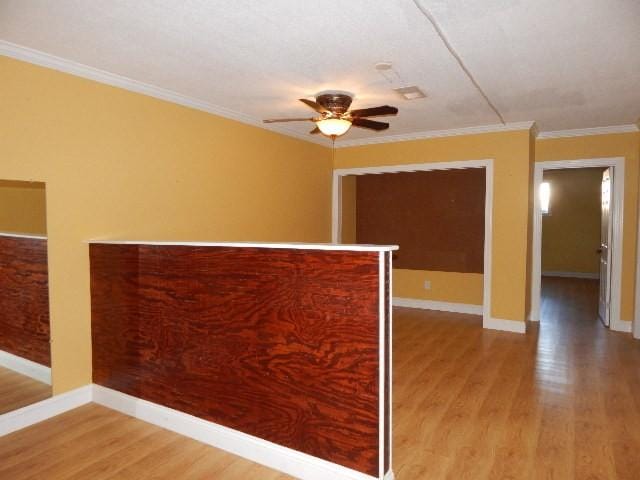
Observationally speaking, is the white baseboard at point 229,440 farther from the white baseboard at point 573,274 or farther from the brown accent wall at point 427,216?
the white baseboard at point 573,274

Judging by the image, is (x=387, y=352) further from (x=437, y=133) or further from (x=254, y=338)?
(x=437, y=133)

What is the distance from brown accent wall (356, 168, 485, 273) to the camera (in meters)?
6.13

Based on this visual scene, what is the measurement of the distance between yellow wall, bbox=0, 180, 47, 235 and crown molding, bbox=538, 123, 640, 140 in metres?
5.43

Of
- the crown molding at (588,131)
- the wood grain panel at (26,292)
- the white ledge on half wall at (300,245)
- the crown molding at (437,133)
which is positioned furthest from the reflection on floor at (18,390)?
the crown molding at (588,131)

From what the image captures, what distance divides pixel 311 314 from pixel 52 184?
2109 mm

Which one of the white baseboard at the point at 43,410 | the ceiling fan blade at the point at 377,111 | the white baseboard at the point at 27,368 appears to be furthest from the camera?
the ceiling fan blade at the point at 377,111

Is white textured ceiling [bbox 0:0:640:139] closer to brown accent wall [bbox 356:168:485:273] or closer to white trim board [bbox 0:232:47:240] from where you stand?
white trim board [bbox 0:232:47:240]

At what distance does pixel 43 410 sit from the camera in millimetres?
2791

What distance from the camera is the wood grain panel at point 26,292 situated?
2832mm

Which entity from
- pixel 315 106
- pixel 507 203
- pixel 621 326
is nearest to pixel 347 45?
pixel 315 106

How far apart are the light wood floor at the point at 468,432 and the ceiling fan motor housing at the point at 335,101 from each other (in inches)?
91.9

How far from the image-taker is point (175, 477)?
2.16 metres

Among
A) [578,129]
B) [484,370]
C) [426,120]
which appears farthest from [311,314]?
[578,129]

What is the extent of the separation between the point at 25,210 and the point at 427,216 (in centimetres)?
521
